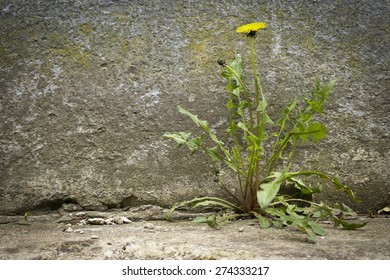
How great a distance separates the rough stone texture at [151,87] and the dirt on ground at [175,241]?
0.72 feet

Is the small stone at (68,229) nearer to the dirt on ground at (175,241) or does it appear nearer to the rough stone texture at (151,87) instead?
the dirt on ground at (175,241)

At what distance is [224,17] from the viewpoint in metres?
2.37

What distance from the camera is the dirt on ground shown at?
1.36 metres

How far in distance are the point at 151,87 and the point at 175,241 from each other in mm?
965

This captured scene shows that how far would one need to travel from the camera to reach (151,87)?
225 cm

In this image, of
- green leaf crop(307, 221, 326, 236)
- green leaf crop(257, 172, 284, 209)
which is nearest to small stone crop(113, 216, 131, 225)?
green leaf crop(257, 172, 284, 209)

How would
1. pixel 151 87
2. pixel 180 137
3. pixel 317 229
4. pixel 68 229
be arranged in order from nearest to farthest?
pixel 317 229 → pixel 68 229 → pixel 180 137 → pixel 151 87

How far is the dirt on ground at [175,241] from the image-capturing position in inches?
53.4

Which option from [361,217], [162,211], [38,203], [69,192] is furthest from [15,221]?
[361,217]

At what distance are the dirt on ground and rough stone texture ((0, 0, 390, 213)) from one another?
0.22 meters

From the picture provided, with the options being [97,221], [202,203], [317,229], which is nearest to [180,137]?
[202,203]

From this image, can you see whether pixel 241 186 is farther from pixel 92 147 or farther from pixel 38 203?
pixel 38 203

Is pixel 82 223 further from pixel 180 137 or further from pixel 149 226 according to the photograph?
pixel 180 137

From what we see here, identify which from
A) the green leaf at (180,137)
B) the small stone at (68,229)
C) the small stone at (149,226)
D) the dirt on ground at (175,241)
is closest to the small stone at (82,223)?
the dirt on ground at (175,241)
